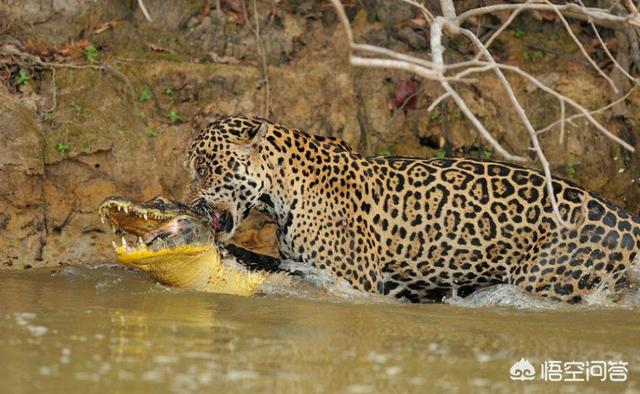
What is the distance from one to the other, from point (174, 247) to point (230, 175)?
0.80 m

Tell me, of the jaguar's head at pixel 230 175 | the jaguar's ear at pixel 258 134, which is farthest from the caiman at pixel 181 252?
the jaguar's ear at pixel 258 134

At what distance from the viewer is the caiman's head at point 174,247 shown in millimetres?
8898

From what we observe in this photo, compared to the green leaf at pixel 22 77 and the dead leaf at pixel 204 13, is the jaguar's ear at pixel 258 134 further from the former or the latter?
the dead leaf at pixel 204 13

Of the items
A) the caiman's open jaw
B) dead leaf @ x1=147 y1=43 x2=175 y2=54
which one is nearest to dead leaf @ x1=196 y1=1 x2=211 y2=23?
dead leaf @ x1=147 y1=43 x2=175 y2=54

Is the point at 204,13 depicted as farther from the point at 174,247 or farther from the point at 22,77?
the point at 174,247

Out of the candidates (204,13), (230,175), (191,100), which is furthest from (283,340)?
(204,13)

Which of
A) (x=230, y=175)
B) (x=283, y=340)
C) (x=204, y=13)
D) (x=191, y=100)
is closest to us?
(x=283, y=340)

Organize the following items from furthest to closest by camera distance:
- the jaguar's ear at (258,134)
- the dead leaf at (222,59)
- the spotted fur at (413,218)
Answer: the dead leaf at (222,59), the jaguar's ear at (258,134), the spotted fur at (413,218)

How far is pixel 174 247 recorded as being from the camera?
9.14 metres

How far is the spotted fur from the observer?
945 cm

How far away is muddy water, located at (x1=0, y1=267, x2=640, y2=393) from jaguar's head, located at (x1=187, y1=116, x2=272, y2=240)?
0.78 m

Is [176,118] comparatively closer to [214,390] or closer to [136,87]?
[136,87]

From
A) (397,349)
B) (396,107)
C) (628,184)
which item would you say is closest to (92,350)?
(397,349)

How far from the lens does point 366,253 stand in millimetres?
9523
